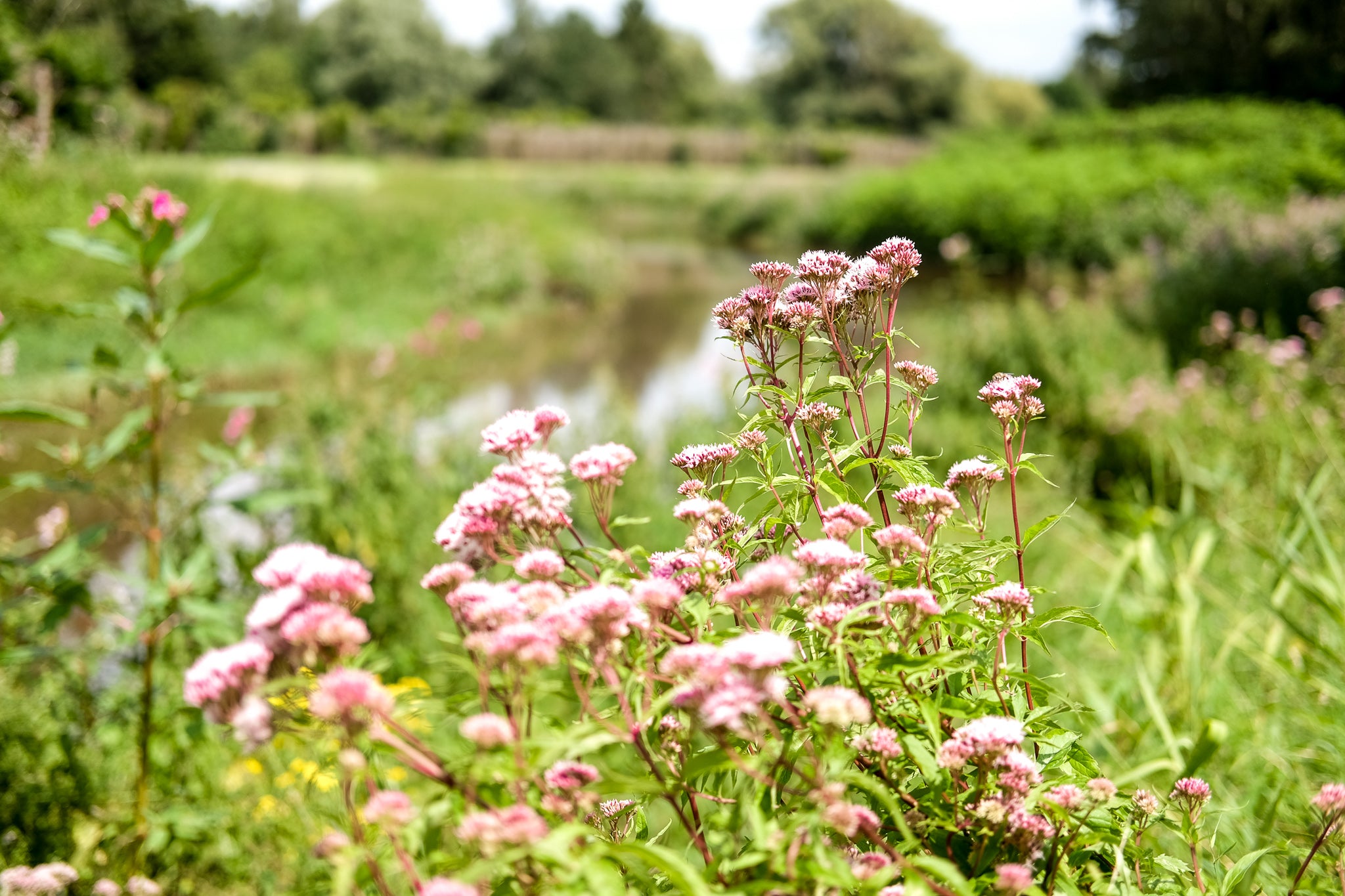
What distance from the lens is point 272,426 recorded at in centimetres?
776

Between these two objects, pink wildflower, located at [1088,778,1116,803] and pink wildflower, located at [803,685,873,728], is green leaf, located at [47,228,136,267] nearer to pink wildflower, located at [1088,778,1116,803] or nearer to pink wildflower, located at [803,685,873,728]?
pink wildflower, located at [803,685,873,728]

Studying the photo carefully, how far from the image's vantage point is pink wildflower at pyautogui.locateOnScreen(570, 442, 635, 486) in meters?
1.18

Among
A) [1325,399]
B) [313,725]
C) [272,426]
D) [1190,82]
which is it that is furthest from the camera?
[1190,82]

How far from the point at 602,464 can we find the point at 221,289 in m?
1.52

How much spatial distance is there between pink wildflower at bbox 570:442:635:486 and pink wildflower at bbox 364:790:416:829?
0.46 meters

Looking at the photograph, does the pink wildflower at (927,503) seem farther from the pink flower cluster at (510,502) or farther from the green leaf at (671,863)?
the green leaf at (671,863)

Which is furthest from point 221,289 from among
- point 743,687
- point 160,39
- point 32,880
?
point 160,39

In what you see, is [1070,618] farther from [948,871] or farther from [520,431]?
[520,431]

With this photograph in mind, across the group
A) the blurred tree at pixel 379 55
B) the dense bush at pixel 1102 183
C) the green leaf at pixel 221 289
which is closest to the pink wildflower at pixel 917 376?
the green leaf at pixel 221 289

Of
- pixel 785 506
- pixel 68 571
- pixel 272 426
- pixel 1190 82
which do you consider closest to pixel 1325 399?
pixel 785 506

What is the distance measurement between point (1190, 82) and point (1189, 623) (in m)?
33.6

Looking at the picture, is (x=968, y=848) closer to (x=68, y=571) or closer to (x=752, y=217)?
(x=68, y=571)

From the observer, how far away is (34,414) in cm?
209

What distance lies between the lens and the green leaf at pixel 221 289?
2.21m
